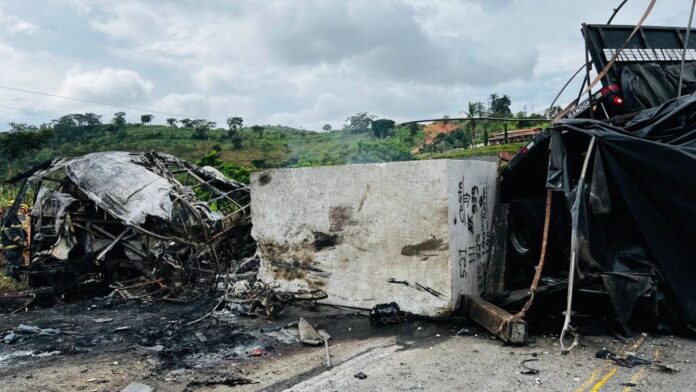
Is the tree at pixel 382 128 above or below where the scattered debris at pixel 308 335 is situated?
above

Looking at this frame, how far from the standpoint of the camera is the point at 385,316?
5418mm

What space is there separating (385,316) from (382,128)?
31924mm

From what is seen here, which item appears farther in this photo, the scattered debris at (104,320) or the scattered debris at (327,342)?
the scattered debris at (104,320)

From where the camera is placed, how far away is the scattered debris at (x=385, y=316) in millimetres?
5418

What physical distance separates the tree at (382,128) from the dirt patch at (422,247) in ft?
98.5

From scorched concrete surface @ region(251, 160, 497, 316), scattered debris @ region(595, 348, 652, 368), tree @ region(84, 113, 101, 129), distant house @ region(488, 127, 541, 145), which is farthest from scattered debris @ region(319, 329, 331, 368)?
tree @ region(84, 113, 101, 129)

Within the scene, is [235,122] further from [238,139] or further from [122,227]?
[122,227]

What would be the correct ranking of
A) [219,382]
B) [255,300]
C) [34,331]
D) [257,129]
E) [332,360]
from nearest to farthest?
[219,382] → [332,360] → [34,331] → [255,300] → [257,129]

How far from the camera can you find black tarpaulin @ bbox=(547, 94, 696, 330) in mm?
4617

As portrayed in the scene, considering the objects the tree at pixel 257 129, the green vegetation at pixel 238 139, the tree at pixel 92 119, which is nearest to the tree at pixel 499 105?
the green vegetation at pixel 238 139

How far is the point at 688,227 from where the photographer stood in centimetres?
469

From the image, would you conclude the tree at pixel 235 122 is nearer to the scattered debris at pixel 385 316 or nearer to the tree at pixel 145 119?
the tree at pixel 145 119

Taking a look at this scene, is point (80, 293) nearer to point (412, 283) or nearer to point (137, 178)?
point (137, 178)

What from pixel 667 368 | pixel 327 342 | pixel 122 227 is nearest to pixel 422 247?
pixel 327 342
